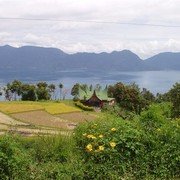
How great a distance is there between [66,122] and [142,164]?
39.0 m

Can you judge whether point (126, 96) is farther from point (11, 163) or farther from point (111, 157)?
point (11, 163)

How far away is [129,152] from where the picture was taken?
6156 mm

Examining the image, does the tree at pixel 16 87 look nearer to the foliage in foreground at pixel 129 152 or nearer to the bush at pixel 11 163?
the foliage in foreground at pixel 129 152

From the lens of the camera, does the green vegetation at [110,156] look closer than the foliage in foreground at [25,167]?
No

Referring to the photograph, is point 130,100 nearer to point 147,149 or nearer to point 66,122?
point 66,122

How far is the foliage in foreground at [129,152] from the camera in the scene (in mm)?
5969

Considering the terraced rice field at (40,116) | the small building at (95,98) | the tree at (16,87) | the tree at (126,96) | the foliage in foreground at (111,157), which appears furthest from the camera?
the tree at (16,87)

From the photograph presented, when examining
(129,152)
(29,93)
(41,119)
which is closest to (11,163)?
(129,152)

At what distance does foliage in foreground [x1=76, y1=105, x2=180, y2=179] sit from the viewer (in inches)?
235

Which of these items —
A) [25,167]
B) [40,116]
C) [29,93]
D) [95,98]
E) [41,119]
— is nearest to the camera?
[25,167]

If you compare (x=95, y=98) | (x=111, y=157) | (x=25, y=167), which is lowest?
(x=95, y=98)

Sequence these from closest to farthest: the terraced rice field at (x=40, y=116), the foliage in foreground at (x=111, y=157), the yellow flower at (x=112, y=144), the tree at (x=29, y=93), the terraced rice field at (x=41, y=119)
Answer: the foliage in foreground at (x=111, y=157) < the yellow flower at (x=112, y=144) < the terraced rice field at (x=40, y=116) < the terraced rice field at (x=41, y=119) < the tree at (x=29, y=93)

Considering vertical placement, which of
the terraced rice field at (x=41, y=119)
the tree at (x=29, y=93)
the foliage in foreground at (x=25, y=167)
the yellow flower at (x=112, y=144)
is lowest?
the terraced rice field at (x=41, y=119)

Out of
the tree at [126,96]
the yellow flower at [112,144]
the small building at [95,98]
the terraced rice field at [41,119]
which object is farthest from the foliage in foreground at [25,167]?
the small building at [95,98]
